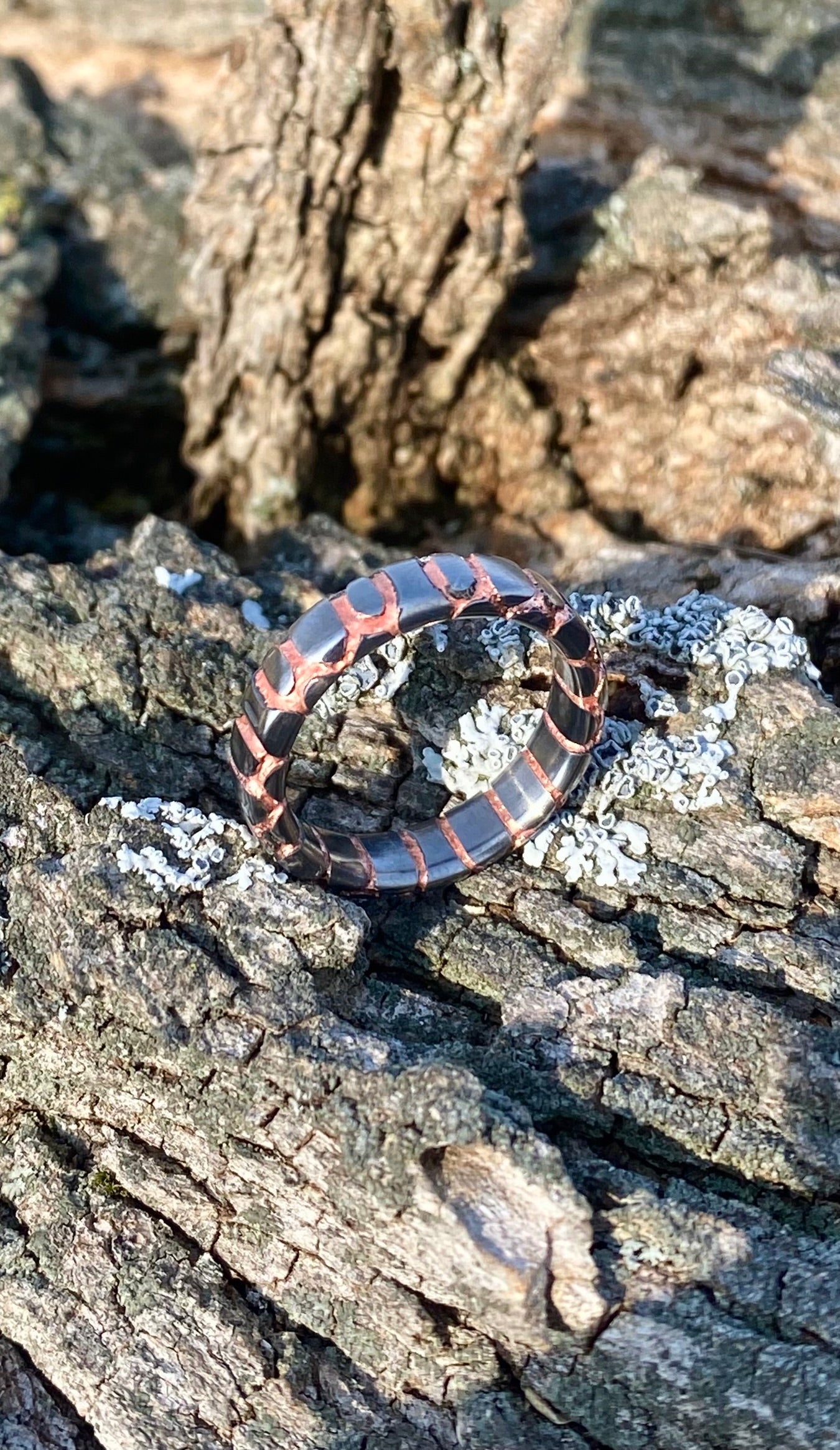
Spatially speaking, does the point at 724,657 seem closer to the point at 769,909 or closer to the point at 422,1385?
the point at 769,909

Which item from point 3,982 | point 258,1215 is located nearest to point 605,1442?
point 258,1215

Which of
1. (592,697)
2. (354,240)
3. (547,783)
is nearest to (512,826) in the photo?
(547,783)

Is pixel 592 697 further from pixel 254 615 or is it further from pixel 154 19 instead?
pixel 154 19

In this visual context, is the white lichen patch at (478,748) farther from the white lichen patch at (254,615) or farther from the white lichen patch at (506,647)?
the white lichen patch at (254,615)

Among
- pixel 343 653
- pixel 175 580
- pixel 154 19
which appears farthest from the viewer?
pixel 154 19

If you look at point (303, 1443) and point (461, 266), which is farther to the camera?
point (461, 266)
